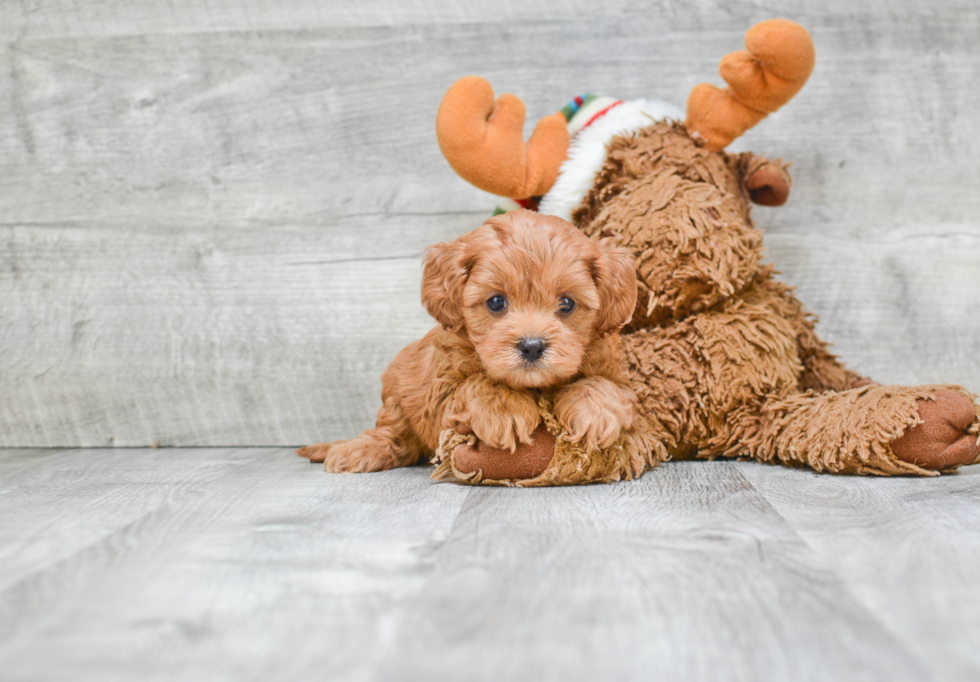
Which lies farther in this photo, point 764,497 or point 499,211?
point 499,211

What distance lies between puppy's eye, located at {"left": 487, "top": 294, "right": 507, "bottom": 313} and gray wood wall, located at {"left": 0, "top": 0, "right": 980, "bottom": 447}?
2.61ft

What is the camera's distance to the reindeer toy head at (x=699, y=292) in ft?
4.83

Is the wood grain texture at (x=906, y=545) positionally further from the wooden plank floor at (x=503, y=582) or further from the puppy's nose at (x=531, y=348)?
the puppy's nose at (x=531, y=348)

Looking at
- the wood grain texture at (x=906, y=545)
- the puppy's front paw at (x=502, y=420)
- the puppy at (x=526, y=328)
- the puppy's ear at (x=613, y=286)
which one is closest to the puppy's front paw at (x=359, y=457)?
the puppy at (x=526, y=328)

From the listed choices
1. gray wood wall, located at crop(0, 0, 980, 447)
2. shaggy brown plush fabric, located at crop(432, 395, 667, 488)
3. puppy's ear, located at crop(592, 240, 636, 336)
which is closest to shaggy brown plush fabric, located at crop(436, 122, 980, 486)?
shaggy brown plush fabric, located at crop(432, 395, 667, 488)

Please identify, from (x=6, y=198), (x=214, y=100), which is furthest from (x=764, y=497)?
(x=6, y=198)

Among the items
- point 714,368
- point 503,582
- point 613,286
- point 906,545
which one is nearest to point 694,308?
A: point 714,368

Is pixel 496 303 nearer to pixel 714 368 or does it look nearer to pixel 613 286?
pixel 613 286

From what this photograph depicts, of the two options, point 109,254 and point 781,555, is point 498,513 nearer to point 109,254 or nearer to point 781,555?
point 781,555

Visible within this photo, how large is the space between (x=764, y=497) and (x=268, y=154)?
169cm

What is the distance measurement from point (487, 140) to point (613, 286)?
18.2 inches

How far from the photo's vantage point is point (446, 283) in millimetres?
1436

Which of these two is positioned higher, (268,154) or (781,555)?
(268,154)

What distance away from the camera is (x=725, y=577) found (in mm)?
933
